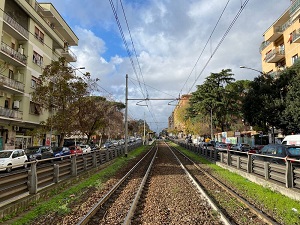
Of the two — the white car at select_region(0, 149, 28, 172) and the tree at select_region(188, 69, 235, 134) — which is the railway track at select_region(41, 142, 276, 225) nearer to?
the white car at select_region(0, 149, 28, 172)

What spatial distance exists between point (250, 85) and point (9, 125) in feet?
97.6

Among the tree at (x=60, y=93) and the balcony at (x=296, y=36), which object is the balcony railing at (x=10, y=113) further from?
the balcony at (x=296, y=36)

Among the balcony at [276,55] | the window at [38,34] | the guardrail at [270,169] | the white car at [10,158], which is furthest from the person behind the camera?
the balcony at [276,55]

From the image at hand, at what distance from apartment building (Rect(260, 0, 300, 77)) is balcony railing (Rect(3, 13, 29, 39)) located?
32.1 m

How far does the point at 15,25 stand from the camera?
2989 centimetres

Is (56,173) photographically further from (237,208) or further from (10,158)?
(10,158)

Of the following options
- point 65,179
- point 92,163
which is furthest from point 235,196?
point 92,163

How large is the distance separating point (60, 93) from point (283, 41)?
34.2 meters

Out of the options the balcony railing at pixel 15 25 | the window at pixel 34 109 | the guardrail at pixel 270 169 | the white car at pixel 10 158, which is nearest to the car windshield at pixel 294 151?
the guardrail at pixel 270 169

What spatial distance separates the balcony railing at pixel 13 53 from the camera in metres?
28.1

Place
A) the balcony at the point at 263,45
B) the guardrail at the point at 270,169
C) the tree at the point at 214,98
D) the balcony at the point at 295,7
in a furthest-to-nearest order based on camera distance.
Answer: the tree at the point at 214,98 → the balcony at the point at 263,45 → the balcony at the point at 295,7 → the guardrail at the point at 270,169

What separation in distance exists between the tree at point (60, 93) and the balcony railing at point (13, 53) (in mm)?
3654

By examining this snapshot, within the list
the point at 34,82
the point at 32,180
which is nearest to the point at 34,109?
the point at 34,82

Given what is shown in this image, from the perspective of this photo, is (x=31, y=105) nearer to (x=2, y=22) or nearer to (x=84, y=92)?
(x=84, y=92)
